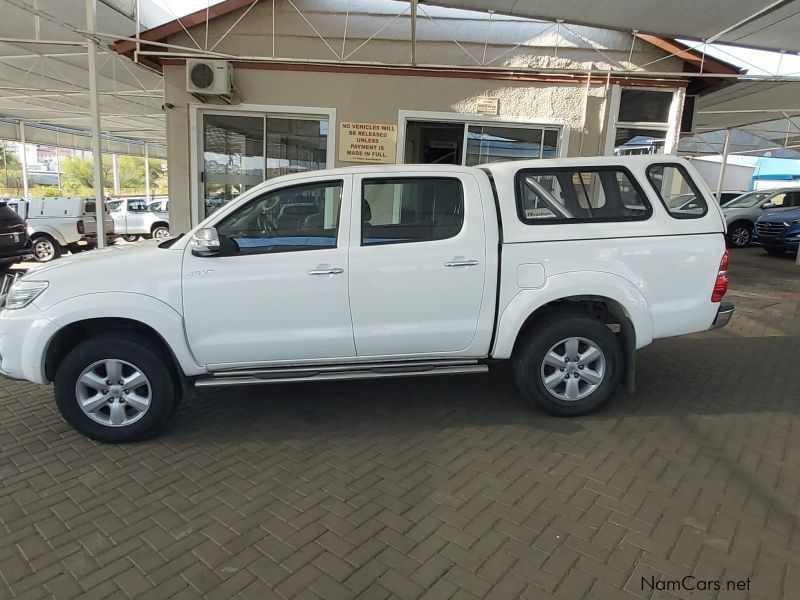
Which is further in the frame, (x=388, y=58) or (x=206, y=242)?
(x=388, y=58)

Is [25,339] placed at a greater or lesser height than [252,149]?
lesser

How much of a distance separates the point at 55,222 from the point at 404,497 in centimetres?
1343

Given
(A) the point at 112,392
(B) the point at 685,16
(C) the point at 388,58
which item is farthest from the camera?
(C) the point at 388,58

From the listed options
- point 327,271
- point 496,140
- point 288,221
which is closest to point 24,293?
point 288,221

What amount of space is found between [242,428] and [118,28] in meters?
9.97

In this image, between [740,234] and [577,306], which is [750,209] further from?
[577,306]

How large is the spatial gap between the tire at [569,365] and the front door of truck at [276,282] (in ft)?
4.51

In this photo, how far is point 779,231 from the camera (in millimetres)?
14711

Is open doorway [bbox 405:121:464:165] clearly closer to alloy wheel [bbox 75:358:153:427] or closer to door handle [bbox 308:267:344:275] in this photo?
door handle [bbox 308:267:344:275]

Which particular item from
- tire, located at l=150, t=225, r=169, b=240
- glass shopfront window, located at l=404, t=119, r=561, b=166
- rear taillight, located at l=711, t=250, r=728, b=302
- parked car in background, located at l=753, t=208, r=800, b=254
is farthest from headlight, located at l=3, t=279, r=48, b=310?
parked car in background, located at l=753, t=208, r=800, b=254

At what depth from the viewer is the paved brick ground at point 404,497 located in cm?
259

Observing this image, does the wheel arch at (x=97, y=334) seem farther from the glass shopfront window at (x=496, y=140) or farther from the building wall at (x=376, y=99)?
the glass shopfront window at (x=496, y=140)

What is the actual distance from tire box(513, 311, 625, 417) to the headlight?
3.46 m

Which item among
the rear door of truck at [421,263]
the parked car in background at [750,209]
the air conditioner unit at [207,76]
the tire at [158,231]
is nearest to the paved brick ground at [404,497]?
the rear door of truck at [421,263]
